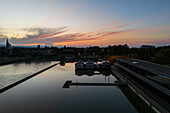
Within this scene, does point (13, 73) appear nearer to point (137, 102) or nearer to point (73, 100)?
point (73, 100)

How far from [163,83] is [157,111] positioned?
328 cm

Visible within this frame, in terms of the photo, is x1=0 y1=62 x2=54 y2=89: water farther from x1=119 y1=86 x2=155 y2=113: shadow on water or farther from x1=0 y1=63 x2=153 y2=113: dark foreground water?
x1=119 y1=86 x2=155 y2=113: shadow on water

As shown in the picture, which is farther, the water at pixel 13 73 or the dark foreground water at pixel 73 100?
the water at pixel 13 73

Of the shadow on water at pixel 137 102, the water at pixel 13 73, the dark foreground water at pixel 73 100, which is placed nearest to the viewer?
the shadow on water at pixel 137 102

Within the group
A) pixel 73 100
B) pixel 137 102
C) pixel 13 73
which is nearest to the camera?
pixel 137 102

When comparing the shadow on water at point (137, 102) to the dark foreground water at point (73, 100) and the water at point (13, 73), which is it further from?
the water at point (13, 73)

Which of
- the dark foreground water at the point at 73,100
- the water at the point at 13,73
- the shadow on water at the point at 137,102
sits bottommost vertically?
the dark foreground water at the point at 73,100

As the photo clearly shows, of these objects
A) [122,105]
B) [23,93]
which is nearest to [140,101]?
[122,105]

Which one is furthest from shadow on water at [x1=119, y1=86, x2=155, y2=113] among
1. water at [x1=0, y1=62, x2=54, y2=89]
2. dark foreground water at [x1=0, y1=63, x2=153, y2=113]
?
water at [x1=0, y1=62, x2=54, y2=89]

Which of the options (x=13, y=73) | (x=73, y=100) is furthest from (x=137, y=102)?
(x=13, y=73)

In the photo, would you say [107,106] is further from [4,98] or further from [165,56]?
[165,56]

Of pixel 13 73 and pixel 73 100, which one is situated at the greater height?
pixel 13 73

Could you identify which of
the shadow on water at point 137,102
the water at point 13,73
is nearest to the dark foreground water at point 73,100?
the shadow on water at point 137,102

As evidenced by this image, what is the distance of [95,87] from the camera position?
16219mm
